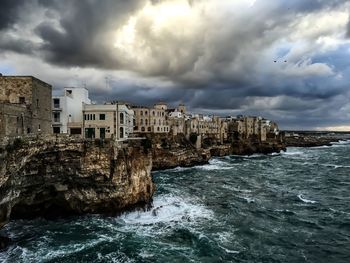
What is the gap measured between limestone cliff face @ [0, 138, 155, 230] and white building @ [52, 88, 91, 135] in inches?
576

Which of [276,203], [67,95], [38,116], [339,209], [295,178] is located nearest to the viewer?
[38,116]

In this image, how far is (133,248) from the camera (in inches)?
1021

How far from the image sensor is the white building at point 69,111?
154ft

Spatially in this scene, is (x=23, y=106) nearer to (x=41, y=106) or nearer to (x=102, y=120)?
(x=41, y=106)

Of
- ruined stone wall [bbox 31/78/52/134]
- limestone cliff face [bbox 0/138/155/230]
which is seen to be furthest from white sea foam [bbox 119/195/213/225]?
ruined stone wall [bbox 31/78/52/134]

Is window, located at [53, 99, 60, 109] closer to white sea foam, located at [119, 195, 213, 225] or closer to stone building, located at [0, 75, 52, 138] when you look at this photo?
stone building, located at [0, 75, 52, 138]

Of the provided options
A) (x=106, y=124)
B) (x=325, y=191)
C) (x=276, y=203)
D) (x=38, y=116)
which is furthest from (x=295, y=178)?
(x=38, y=116)

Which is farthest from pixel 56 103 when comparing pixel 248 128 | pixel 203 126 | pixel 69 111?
pixel 248 128

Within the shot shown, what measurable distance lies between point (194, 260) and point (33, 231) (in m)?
14.0

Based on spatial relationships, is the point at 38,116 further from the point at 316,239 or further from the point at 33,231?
the point at 316,239

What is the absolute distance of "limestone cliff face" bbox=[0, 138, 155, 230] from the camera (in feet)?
102

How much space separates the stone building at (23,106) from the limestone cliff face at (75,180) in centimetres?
249

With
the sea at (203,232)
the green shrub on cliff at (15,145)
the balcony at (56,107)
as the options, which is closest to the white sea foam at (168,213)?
the sea at (203,232)

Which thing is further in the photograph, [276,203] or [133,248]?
[276,203]
